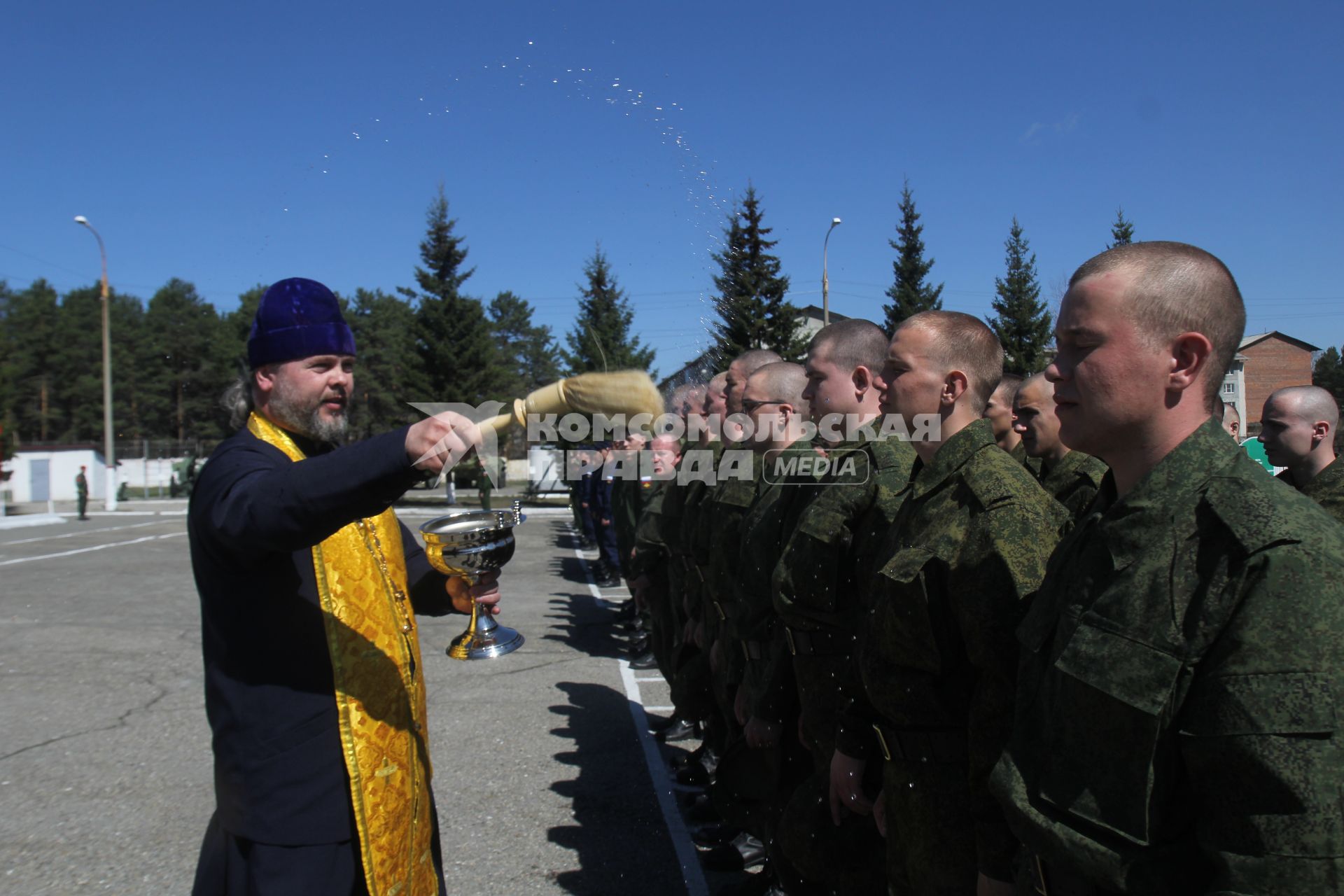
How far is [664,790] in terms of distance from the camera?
5.07m

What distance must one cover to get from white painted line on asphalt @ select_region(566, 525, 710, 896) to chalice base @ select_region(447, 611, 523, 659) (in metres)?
1.44

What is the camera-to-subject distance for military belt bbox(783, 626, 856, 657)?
118 inches

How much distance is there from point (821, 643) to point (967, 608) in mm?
1053

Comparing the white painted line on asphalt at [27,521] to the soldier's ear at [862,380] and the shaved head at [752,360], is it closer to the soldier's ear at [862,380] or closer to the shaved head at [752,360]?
the shaved head at [752,360]

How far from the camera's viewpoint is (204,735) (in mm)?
6000

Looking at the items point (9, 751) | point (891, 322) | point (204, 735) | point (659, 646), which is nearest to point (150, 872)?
point (204, 735)

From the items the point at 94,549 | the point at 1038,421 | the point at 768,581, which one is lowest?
the point at 94,549

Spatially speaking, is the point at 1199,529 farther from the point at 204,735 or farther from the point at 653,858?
the point at 204,735

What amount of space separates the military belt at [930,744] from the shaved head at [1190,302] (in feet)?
3.45

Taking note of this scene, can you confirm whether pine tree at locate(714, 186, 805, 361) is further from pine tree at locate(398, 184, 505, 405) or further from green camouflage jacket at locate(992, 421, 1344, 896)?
green camouflage jacket at locate(992, 421, 1344, 896)

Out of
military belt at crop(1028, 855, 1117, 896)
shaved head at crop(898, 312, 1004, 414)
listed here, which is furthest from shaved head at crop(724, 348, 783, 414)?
military belt at crop(1028, 855, 1117, 896)

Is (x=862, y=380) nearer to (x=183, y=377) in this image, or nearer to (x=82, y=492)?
(x=82, y=492)

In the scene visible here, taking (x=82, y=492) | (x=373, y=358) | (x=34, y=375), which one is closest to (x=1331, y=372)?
(x=82, y=492)

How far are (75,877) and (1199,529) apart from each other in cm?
474
